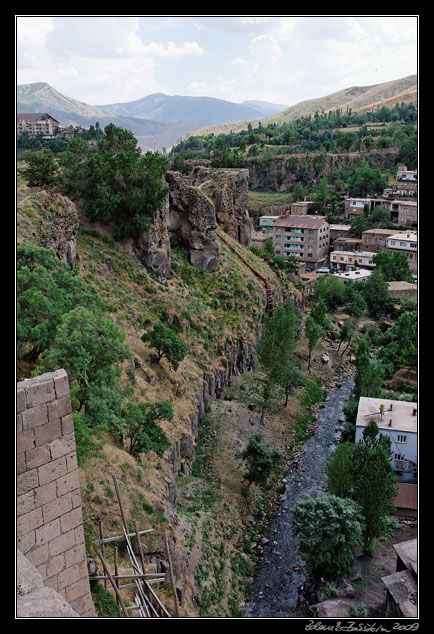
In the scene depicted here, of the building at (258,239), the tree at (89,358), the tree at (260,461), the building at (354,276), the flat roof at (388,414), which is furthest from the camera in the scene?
the building at (258,239)

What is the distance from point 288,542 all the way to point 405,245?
163 ft

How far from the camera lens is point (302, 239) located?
236 ft

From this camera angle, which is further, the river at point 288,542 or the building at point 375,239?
the building at point 375,239

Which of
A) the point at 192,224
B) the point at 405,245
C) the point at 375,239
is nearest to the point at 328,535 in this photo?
the point at 192,224

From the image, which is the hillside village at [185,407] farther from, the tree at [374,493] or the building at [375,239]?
the building at [375,239]

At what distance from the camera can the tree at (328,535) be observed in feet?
67.9

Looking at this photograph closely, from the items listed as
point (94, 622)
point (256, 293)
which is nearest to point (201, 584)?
point (94, 622)

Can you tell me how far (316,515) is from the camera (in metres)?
21.3

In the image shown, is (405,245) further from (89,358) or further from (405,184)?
(89,358)

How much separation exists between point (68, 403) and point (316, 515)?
625 inches

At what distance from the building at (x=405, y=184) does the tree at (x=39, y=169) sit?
64978mm

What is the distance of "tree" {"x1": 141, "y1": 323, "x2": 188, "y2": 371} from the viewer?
2888 cm

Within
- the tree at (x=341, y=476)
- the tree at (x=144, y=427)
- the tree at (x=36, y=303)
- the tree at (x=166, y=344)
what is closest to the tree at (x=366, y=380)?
the tree at (x=341, y=476)

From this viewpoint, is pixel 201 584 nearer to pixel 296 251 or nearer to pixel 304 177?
pixel 296 251
